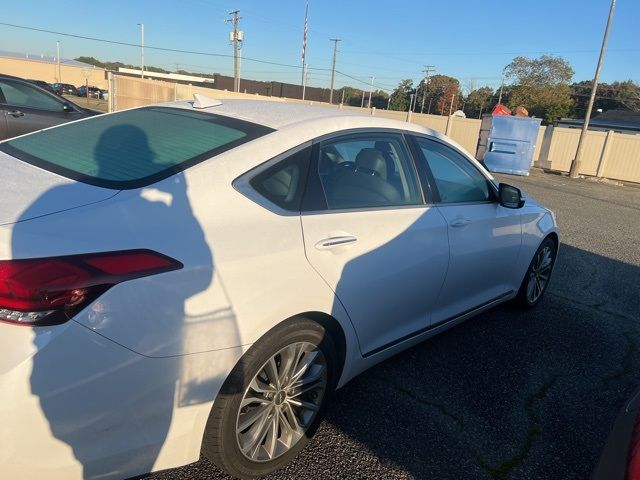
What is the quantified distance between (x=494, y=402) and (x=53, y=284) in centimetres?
259

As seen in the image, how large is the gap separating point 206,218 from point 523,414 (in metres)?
2.28

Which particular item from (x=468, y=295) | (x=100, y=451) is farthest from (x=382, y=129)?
(x=100, y=451)

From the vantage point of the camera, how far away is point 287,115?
2.60 meters

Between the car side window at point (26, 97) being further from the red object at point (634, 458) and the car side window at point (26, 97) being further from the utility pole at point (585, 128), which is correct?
the utility pole at point (585, 128)

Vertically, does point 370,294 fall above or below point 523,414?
above

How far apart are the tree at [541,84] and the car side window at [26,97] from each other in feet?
192

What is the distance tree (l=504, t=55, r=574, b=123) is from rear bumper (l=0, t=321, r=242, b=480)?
62767 millimetres

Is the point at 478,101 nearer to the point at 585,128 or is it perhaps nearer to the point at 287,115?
the point at 585,128

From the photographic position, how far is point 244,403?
2037mm

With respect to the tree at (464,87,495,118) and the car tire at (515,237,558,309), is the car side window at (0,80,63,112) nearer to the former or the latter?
the car tire at (515,237,558,309)

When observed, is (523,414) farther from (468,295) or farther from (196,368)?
(196,368)

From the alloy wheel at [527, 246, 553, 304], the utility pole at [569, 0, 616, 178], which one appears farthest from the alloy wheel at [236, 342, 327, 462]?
the utility pole at [569, 0, 616, 178]

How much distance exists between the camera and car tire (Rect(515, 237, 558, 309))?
4.27m

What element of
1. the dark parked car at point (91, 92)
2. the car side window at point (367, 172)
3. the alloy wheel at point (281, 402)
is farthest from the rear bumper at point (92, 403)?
the dark parked car at point (91, 92)
